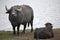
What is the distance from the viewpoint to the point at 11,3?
5.19m

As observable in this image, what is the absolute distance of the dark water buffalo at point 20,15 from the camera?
4480 mm

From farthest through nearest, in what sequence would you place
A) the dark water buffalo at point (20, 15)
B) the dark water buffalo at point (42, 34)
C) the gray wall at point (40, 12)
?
the gray wall at point (40, 12), the dark water buffalo at point (20, 15), the dark water buffalo at point (42, 34)

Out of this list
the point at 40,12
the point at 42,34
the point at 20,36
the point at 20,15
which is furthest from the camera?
the point at 40,12

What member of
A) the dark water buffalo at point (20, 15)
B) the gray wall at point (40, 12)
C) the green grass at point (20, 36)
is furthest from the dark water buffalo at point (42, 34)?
the gray wall at point (40, 12)

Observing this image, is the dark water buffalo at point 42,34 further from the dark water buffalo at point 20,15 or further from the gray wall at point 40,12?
the gray wall at point 40,12

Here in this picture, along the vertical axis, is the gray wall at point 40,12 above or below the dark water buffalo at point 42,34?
above

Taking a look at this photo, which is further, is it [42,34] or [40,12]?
[40,12]

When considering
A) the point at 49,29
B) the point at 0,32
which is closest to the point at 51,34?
the point at 49,29

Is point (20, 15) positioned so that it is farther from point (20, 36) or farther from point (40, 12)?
point (40, 12)

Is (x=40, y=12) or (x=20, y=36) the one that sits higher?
(x=40, y=12)

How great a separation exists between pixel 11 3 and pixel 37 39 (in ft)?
4.37

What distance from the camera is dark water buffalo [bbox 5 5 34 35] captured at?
4.48 metres

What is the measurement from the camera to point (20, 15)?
4.57 metres

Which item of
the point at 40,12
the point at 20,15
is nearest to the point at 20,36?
the point at 20,15
